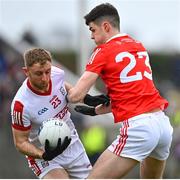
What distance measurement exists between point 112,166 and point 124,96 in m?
0.69

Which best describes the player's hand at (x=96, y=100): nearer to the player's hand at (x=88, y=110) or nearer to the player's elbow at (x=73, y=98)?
the player's hand at (x=88, y=110)

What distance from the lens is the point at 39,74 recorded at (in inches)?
330

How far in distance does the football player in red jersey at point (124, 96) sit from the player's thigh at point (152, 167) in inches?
12.0

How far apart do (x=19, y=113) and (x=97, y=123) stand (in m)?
7.19

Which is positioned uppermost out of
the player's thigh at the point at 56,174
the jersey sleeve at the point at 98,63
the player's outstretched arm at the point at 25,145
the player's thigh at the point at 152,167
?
the jersey sleeve at the point at 98,63

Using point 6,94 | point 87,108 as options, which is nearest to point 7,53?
point 6,94

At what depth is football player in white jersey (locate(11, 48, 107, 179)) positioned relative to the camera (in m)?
8.36

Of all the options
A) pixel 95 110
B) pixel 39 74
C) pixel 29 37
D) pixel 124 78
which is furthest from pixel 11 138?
pixel 124 78

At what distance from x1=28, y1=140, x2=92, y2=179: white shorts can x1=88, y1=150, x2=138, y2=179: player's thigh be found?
77 cm

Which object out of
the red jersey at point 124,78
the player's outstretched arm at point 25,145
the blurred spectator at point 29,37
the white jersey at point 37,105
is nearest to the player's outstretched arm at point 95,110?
the white jersey at point 37,105

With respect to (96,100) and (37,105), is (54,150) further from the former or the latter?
(96,100)

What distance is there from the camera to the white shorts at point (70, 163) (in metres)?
8.88

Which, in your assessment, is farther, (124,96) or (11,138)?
(11,138)

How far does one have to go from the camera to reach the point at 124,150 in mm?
8211
